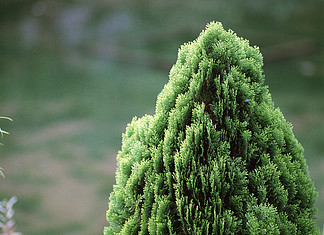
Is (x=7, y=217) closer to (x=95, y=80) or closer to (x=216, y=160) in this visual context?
(x=216, y=160)

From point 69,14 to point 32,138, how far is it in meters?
6.96

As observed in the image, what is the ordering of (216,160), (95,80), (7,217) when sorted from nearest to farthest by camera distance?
(216,160), (7,217), (95,80)

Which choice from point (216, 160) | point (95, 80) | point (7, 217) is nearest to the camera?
point (216, 160)

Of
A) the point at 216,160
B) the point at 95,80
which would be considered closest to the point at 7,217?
the point at 216,160

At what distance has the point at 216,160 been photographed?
6.93 ft

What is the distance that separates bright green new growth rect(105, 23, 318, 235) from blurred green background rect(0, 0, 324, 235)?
11.6ft

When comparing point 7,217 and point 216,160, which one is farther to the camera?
point 7,217

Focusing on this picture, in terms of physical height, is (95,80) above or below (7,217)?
above

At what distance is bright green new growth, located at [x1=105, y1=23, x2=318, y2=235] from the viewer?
211cm

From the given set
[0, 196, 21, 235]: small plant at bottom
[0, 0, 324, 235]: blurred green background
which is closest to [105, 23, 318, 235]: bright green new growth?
[0, 196, 21, 235]: small plant at bottom

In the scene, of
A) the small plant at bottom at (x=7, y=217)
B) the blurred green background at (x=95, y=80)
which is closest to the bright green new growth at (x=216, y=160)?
the small plant at bottom at (x=7, y=217)

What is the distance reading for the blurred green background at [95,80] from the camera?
6246mm

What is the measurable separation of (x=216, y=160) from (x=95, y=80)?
26.0ft

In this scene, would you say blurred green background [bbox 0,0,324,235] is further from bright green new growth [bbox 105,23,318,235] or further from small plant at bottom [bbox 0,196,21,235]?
bright green new growth [bbox 105,23,318,235]
